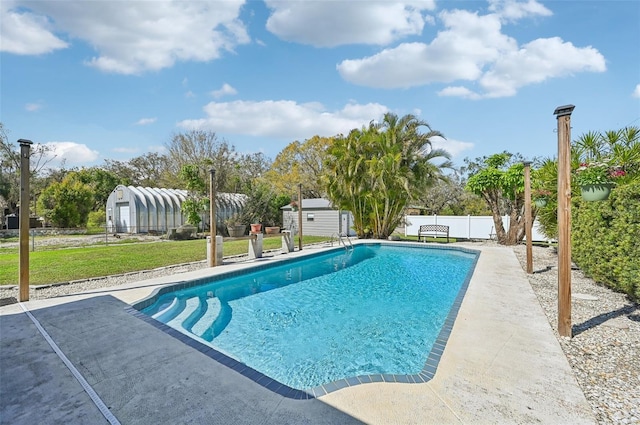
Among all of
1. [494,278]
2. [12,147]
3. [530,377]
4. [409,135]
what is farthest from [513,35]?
[12,147]

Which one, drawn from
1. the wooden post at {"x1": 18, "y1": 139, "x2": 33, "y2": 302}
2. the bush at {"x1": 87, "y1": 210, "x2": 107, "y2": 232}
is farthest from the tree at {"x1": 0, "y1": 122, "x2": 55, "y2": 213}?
the wooden post at {"x1": 18, "y1": 139, "x2": 33, "y2": 302}

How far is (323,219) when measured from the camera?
60.2 feet

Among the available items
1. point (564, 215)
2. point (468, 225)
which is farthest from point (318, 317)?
point (468, 225)

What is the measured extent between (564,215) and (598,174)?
5.40 ft

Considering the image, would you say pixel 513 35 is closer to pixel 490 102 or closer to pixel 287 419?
pixel 490 102

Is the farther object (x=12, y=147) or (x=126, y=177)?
(x=126, y=177)

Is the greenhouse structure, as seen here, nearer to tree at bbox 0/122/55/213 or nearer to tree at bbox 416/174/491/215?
tree at bbox 0/122/55/213

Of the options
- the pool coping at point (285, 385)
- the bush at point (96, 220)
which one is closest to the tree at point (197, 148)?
the bush at point (96, 220)

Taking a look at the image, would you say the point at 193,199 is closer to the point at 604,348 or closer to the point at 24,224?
the point at 24,224

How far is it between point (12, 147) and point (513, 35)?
103 ft

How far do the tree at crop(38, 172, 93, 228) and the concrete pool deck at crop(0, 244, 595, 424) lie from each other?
65.7 feet

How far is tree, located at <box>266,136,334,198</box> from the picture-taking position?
27.0 m

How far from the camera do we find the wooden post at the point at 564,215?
3457mm

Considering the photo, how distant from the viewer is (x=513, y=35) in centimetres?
863
